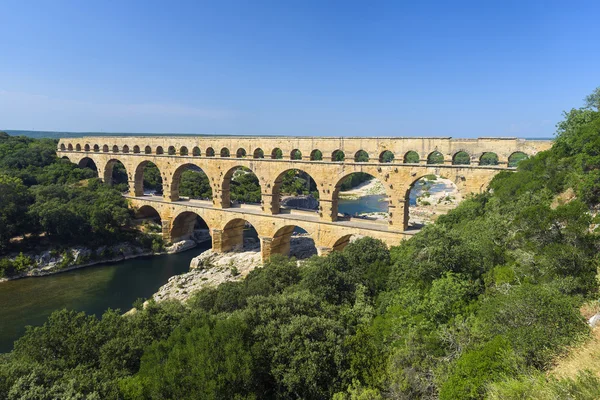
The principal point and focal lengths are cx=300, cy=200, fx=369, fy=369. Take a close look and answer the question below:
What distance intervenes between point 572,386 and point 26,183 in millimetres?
39655

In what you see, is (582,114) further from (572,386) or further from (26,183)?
(26,183)

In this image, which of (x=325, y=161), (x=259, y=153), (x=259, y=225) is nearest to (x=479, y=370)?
(x=325, y=161)

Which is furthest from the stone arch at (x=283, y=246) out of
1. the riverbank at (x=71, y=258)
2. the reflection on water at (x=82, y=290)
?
the riverbank at (x=71, y=258)

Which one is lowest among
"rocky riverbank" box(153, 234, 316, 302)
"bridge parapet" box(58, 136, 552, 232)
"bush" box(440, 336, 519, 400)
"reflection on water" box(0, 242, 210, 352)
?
"reflection on water" box(0, 242, 210, 352)

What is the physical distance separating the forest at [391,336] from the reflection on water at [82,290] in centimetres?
1028

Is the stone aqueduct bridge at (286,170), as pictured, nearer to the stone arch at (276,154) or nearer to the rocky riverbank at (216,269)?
the stone arch at (276,154)

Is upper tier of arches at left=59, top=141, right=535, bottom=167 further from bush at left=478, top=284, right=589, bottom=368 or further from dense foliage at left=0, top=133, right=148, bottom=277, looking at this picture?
bush at left=478, top=284, right=589, bottom=368

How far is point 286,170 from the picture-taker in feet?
76.8

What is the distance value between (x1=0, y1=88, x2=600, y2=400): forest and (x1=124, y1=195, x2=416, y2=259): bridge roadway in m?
8.68

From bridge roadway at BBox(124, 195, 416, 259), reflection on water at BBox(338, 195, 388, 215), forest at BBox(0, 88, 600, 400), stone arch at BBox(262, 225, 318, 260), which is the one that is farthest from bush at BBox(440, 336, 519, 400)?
reflection on water at BBox(338, 195, 388, 215)

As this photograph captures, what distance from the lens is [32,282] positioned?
73.3ft

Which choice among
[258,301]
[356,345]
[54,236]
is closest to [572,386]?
[356,345]

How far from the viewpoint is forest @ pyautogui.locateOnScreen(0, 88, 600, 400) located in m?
5.98

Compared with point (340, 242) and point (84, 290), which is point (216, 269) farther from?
point (340, 242)
